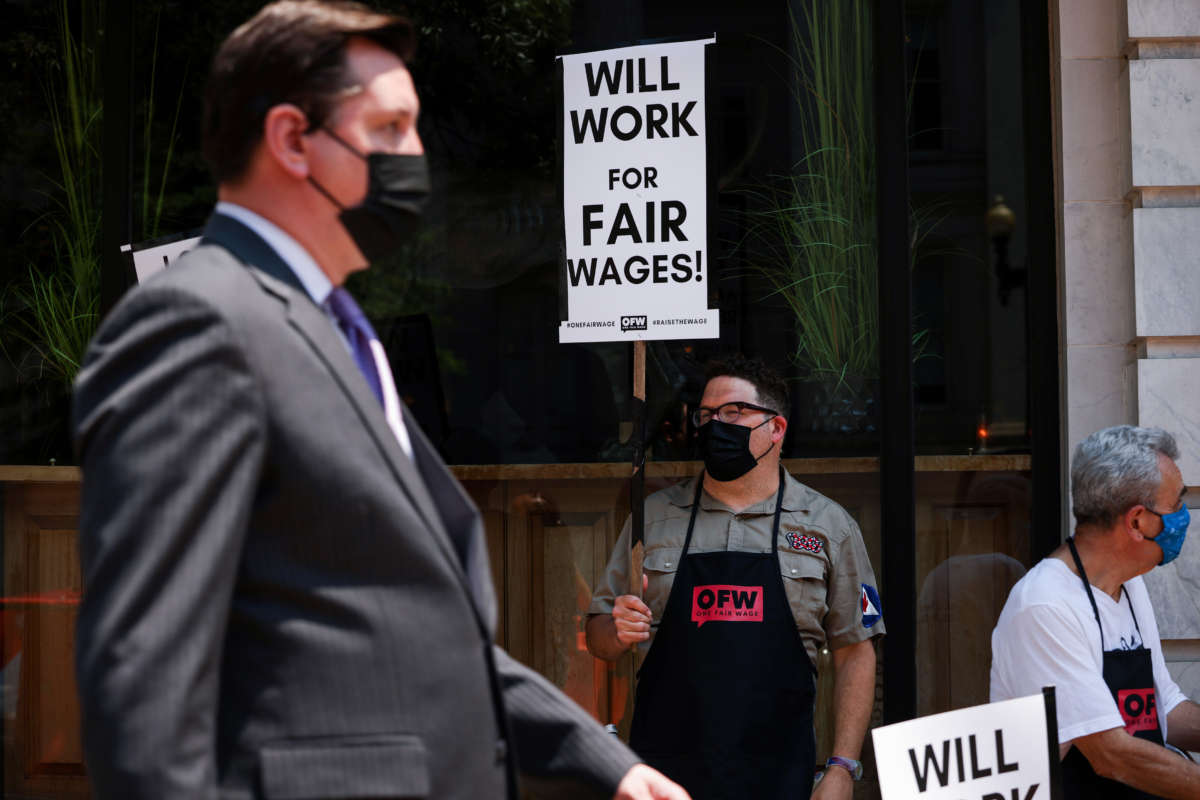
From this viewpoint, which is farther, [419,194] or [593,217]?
[593,217]

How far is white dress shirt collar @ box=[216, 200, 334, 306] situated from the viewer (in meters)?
1.59

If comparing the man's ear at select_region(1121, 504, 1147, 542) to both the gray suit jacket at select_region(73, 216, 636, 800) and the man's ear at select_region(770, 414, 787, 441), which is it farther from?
the gray suit jacket at select_region(73, 216, 636, 800)

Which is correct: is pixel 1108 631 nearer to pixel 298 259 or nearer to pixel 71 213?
pixel 298 259

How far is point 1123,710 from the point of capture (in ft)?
11.6

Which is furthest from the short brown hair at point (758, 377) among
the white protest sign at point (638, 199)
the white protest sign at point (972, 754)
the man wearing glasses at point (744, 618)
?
the white protest sign at point (972, 754)

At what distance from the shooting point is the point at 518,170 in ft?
17.2

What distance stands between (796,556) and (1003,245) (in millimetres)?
1575

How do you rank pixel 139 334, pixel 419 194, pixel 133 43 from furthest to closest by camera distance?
pixel 133 43 → pixel 419 194 → pixel 139 334

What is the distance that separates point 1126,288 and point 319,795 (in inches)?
150

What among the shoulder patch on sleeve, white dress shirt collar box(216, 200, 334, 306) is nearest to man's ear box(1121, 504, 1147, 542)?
the shoulder patch on sleeve

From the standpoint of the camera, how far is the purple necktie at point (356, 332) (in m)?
1.67

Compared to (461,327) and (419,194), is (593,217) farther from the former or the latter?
(419,194)

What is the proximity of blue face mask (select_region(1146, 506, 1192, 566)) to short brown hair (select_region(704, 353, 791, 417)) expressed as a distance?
1.16m

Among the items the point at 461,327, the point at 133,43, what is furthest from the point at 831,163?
the point at 133,43
